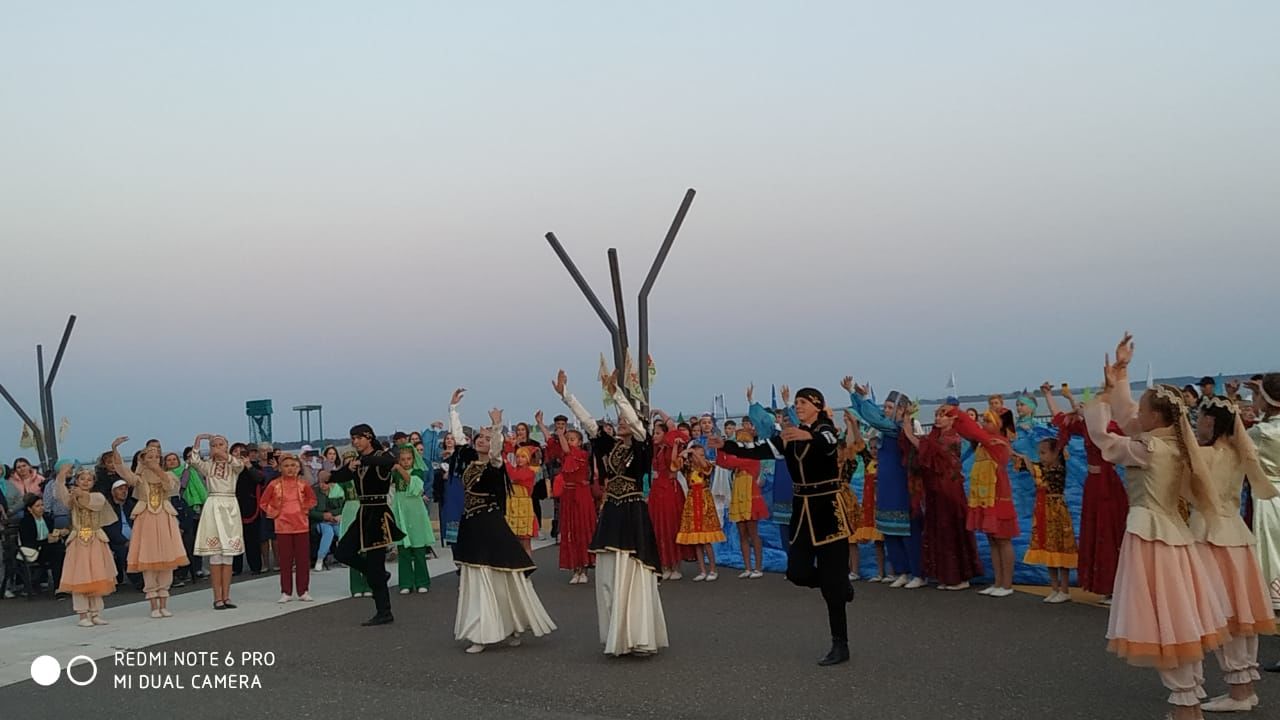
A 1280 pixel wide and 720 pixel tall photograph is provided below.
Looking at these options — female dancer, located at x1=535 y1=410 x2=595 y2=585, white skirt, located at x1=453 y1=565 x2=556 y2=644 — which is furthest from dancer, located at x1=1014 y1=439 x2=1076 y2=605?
female dancer, located at x1=535 y1=410 x2=595 y2=585

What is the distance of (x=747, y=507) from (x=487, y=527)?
169 inches

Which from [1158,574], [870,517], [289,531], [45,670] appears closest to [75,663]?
[45,670]

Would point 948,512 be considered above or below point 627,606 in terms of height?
above

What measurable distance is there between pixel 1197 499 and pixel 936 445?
4685 millimetres

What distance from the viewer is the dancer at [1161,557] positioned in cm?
521

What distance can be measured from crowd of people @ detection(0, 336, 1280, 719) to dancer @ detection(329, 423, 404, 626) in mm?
20

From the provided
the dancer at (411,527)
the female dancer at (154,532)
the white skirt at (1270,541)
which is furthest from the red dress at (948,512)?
the female dancer at (154,532)

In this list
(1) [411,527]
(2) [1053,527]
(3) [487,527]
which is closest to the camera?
(3) [487,527]

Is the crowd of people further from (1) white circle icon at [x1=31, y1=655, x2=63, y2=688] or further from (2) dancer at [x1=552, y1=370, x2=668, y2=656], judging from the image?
(1) white circle icon at [x1=31, y1=655, x2=63, y2=688]

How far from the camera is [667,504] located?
39.3 ft

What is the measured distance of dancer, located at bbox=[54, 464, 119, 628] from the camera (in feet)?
33.2

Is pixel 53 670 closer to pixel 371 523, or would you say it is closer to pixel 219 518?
pixel 371 523

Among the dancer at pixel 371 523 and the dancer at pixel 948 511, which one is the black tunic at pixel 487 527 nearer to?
the dancer at pixel 371 523

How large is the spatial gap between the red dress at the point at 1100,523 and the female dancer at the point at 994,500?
0.77m
